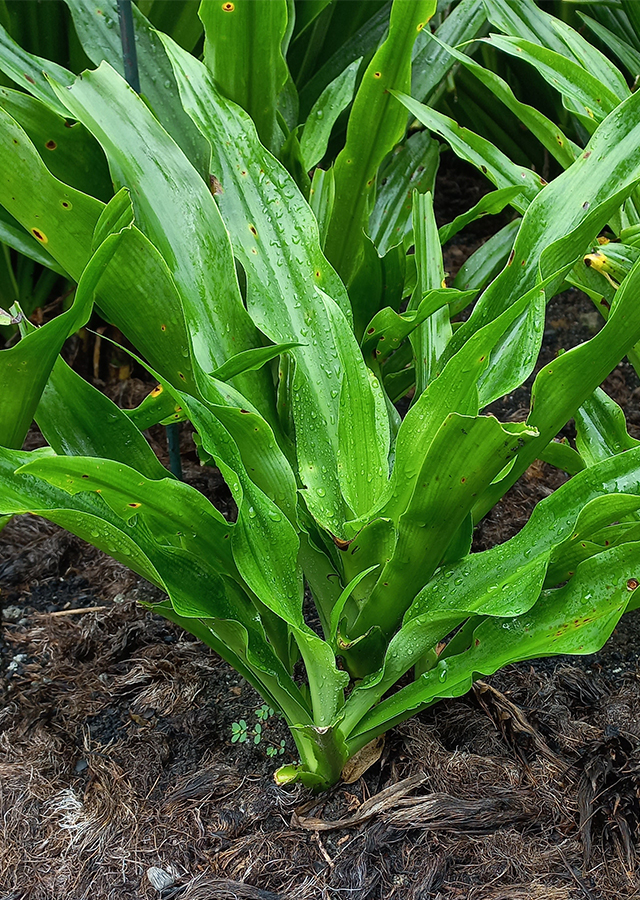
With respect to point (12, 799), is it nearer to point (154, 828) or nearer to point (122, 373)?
point (154, 828)

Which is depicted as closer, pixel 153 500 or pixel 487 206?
pixel 153 500

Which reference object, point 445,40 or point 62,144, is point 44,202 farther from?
point 445,40

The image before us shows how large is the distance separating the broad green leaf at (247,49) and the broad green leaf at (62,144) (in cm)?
21

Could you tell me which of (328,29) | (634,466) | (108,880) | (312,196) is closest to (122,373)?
Result: (312,196)

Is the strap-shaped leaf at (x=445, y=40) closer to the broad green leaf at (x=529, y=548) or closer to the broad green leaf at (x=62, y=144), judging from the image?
the broad green leaf at (x=62, y=144)

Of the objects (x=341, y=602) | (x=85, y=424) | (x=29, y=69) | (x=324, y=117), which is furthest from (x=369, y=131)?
(x=341, y=602)

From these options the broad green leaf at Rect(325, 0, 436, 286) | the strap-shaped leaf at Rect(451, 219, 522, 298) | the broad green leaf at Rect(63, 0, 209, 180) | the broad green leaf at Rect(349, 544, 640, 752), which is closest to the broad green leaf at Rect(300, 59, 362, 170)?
the broad green leaf at Rect(325, 0, 436, 286)

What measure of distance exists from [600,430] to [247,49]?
2.43 ft

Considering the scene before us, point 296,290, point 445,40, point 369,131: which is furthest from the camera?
point 445,40

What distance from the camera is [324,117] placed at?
4.19ft

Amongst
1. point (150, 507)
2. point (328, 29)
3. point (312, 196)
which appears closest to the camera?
point (150, 507)

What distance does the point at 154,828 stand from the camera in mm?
863

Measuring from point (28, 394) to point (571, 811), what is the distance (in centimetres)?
76

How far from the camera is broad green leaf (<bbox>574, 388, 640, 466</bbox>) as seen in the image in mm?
1062
